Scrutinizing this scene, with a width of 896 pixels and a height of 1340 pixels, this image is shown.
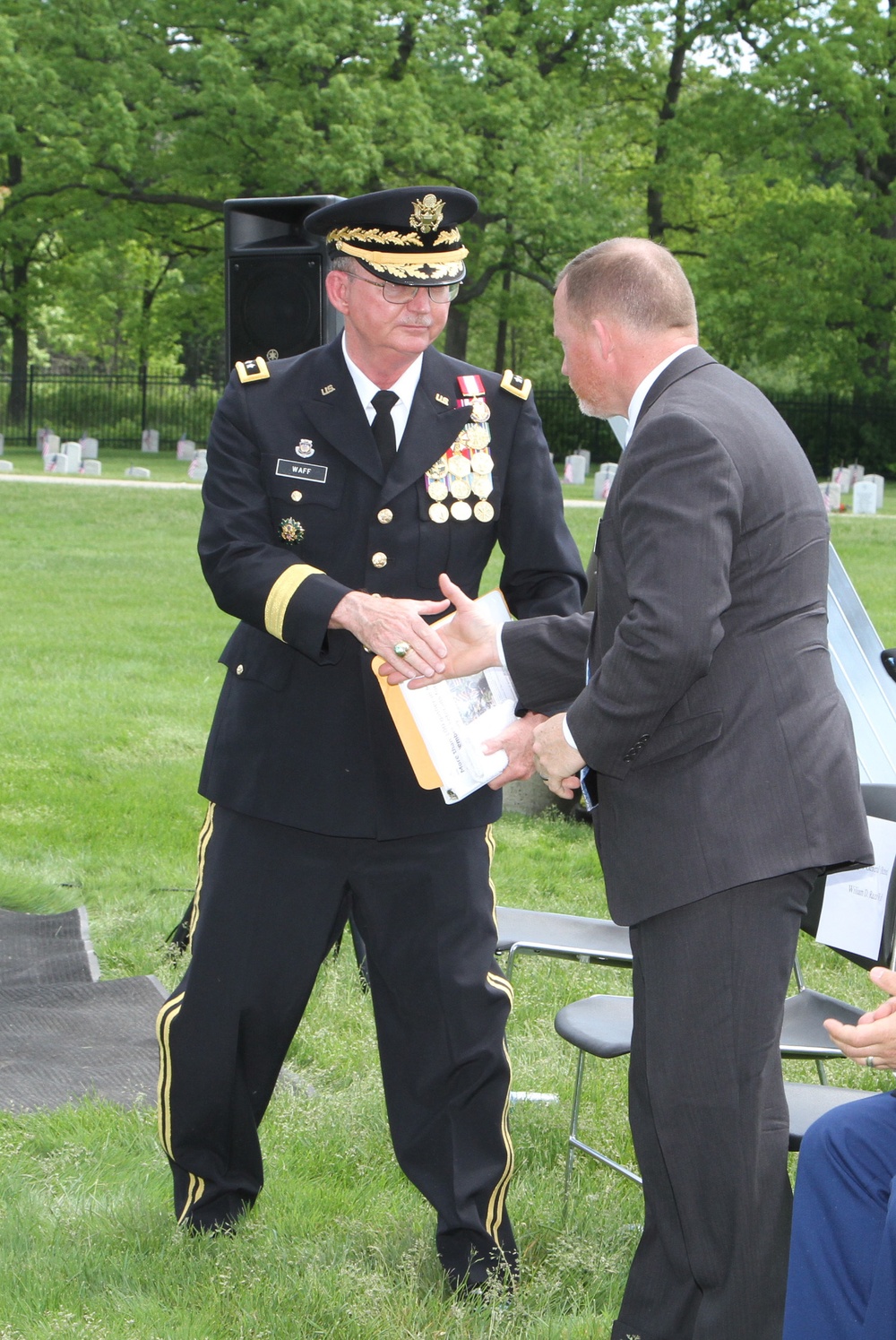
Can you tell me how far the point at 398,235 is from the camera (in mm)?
3160

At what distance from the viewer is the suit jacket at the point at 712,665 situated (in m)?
2.42

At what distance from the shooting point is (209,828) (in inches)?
131

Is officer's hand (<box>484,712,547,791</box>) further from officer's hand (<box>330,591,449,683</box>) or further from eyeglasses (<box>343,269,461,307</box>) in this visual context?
eyeglasses (<box>343,269,461,307</box>)

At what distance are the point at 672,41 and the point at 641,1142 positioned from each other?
3441 centimetres

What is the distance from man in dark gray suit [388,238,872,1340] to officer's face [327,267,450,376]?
1.73 ft

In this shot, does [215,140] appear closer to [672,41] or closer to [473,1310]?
[672,41]

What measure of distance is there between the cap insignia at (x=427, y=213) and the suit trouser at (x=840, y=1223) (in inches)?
76.7

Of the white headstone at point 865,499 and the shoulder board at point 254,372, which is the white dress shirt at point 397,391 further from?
the white headstone at point 865,499

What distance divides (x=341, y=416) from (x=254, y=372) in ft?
0.79

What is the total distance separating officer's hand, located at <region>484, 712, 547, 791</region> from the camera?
3.08 meters

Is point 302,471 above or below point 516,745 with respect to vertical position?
above

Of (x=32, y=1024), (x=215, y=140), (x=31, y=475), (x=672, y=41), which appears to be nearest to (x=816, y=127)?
(x=672, y=41)

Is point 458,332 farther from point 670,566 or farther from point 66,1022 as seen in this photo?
point 670,566

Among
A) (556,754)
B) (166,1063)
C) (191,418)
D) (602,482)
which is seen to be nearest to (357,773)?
(556,754)
